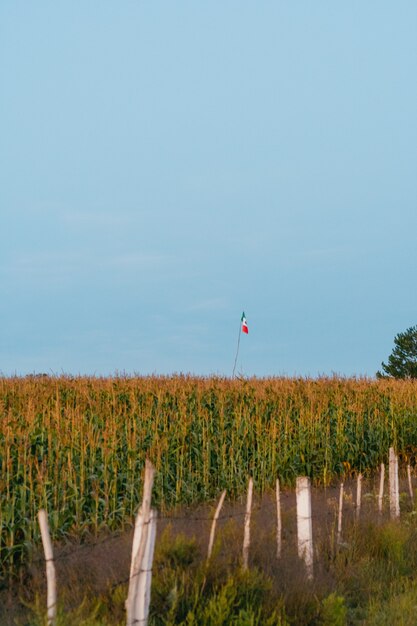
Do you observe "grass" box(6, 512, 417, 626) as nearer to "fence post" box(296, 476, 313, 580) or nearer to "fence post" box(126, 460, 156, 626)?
"fence post" box(296, 476, 313, 580)

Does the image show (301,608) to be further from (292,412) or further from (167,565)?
(292,412)

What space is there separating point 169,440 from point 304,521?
22.2 ft

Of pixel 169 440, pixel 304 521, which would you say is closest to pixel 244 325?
pixel 169 440

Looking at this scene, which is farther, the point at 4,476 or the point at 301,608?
the point at 4,476

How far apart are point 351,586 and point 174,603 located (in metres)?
3.30

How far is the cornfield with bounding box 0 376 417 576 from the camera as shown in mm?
11523

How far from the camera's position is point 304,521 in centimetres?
966

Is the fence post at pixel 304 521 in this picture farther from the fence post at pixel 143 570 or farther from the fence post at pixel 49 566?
the fence post at pixel 49 566

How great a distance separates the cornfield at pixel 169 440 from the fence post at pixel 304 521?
9.46 feet

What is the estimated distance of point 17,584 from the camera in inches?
379

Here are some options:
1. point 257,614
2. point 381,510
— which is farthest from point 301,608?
point 381,510

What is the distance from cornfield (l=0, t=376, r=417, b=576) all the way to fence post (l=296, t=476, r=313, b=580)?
2884 mm

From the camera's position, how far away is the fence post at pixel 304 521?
950 cm

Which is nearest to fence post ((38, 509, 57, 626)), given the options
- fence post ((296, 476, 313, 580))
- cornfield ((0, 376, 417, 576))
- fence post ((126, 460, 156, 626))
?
fence post ((126, 460, 156, 626))
